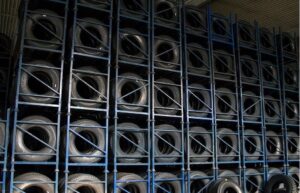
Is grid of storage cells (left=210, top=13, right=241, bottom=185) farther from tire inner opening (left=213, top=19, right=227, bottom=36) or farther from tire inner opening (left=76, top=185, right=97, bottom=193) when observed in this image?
tire inner opening (left=76, top=185, right=97, bottom=193)

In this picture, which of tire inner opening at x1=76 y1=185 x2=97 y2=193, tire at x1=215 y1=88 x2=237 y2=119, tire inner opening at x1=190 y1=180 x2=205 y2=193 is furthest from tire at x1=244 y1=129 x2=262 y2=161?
tire inner opening at x1=76 y1=185 x2=97 y2=193

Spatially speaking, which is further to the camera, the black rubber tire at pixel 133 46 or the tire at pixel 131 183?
the black rubber tire at pixel 133 46

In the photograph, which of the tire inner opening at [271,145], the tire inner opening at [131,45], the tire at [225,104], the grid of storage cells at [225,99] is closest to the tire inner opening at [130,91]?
the tire inner opening at [131,45]

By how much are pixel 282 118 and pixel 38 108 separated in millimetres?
7569

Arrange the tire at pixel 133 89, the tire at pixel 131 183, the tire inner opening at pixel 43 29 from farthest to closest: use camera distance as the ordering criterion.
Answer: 1. the tire at pixel 133 89
2. the tire at pixel 131 183
3. the tire inner opening at pixel 43 29

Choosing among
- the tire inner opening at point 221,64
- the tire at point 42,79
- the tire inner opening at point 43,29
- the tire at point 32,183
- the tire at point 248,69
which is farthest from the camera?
the tire at point 248,69

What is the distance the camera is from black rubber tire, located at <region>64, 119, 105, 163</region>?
7301 millimetres

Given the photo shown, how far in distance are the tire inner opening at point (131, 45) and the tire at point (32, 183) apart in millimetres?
3679

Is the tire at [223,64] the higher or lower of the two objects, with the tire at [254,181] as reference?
higher

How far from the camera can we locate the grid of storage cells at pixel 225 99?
31.3 feet

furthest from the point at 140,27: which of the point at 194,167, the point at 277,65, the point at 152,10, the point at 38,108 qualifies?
the point at 277,65

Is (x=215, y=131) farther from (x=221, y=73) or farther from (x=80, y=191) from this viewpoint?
(x=80, y=191)

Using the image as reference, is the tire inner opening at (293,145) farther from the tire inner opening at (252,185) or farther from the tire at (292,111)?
the tire inner opening at (252,185)

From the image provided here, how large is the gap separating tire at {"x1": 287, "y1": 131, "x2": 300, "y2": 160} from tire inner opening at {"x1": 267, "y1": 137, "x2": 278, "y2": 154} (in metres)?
0.60
